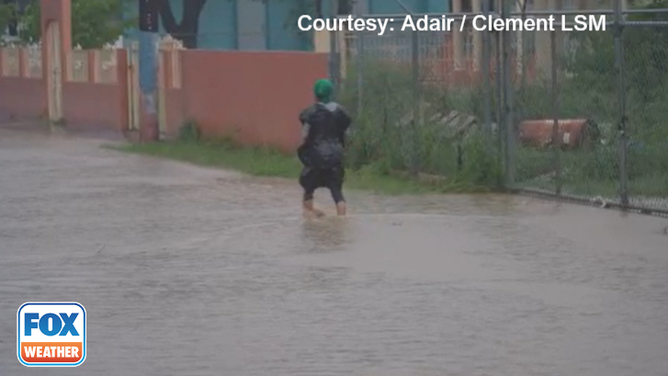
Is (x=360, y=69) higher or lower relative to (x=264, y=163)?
higher

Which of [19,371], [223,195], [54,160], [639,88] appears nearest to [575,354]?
[19,371]

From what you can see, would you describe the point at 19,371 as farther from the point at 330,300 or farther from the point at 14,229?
the point at 14,229

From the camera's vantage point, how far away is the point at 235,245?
13.8 m

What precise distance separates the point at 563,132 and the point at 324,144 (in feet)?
9.68

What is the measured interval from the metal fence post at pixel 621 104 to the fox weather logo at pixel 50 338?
26.4ft

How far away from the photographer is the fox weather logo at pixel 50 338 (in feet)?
27.3

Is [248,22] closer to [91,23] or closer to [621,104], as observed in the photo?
[91,23]

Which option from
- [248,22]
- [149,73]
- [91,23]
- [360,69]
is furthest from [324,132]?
[248,22]

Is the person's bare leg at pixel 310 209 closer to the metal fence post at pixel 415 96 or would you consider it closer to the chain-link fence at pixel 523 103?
the chain-link fence at pixel 523 103

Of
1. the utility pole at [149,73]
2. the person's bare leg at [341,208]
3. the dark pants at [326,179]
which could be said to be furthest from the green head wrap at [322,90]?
the utility pole at [149,73]

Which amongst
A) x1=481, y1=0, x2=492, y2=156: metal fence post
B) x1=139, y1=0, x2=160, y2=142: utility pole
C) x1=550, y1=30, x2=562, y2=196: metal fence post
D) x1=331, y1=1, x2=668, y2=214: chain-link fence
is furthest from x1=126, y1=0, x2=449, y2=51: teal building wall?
x1=550, y1=30, x2=562, y2=196: metal fence post

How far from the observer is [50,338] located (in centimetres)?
835

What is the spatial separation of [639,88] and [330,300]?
5.85m

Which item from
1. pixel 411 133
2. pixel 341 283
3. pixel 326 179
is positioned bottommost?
pixel 341 283
